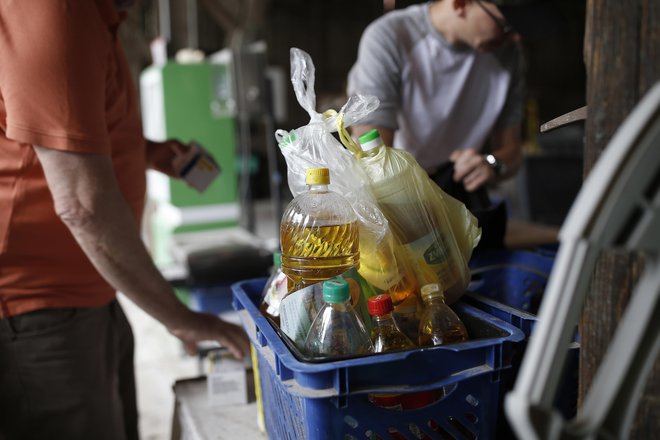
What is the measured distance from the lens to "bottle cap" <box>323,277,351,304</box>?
2.61ft

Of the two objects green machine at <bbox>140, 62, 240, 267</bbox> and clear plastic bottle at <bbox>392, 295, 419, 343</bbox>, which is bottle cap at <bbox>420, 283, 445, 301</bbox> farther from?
green machine at <bbox>140, 62, 240, 267</bbox>

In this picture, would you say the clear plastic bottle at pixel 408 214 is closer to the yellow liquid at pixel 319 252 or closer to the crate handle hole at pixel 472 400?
the yellow liquid at pixel 319 252

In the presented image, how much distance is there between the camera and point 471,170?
1.63 meters

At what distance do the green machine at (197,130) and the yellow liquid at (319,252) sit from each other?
299 centimetres

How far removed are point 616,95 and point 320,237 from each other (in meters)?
0.49

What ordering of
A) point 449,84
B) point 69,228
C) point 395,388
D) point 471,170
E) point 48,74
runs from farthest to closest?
1. point 449,84
2. point 471,170
3. point 69,228
4. point 48,74
5. point 395,388

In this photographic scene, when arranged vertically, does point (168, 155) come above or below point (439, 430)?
above

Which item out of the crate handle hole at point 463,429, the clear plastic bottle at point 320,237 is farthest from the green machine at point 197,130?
the crate handle hole at point 463,429

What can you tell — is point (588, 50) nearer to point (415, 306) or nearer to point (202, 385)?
point (415, 306)

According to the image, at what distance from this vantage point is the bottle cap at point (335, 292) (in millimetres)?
795

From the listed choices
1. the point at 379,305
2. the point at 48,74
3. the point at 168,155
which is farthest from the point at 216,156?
the point at 379,305

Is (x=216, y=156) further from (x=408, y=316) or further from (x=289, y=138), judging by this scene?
(x=408, y=316)

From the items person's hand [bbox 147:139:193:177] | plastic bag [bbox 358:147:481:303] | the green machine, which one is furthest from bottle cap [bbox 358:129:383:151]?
the green machine

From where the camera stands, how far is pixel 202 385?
1393mm
